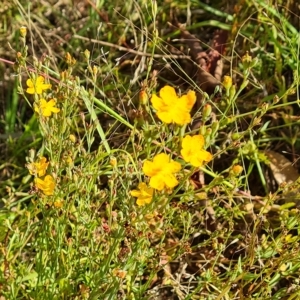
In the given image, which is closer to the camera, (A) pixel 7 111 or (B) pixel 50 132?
(B) pixel 50 132

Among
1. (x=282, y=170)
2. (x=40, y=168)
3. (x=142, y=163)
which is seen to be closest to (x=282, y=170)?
(x=282, y=170)

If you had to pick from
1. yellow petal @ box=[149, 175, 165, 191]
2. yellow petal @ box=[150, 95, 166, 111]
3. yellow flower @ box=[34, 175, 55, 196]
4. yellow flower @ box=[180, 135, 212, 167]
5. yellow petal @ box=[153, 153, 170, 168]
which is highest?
yellow petal @ box=[150, 95, 166, 111]

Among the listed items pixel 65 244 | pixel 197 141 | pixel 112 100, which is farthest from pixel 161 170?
pixel 112 100

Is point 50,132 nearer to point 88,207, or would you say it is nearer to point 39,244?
point 88,207

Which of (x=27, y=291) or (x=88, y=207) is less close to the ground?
(x=88, y=207)

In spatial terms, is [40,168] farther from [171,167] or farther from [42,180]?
[171,167]

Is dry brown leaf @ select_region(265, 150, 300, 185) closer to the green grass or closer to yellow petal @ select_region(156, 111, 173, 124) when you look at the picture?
the green grass

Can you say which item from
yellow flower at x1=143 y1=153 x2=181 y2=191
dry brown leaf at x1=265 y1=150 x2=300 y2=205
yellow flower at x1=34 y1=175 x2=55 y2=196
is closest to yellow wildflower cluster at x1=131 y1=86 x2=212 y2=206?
yellow flower at x1=143 y1=153 x2=181 y2=191
